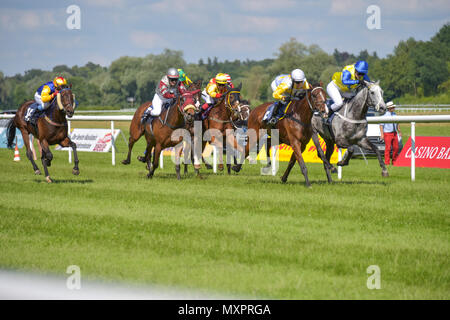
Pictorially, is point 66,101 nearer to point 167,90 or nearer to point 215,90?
point 167,90

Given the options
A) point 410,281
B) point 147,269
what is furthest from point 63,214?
point 410,281

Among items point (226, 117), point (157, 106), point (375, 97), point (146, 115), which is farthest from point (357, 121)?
point (146, 115)

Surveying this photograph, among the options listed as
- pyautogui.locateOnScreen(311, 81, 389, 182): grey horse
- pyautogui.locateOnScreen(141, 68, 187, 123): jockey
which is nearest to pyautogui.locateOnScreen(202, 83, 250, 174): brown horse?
pyautogui.locateOnScreen(141, 68, 187, 123): jockey

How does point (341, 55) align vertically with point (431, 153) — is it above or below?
above

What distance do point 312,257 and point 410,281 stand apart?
41.8 inches

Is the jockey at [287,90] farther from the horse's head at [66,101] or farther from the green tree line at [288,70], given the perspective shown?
the green tree line at [288,70]

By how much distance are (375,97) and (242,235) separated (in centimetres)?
534

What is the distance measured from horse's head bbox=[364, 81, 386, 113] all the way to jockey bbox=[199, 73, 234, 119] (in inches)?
148

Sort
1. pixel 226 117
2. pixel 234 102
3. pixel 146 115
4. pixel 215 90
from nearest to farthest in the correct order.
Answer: pixel 234 102, pixel 146 115, pixel 226 117, pixel 215 90

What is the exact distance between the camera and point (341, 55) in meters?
197

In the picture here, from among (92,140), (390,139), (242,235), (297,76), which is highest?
(297,76)

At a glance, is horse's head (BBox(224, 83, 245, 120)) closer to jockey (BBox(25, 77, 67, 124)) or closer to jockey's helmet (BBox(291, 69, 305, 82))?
jockey's helmet (BBox(291, 69, 305, 82))

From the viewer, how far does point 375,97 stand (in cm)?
1132
